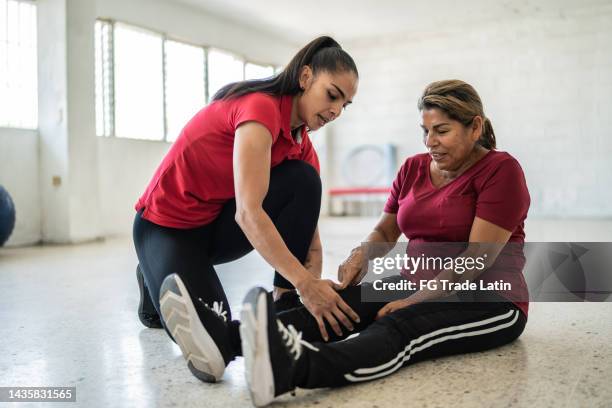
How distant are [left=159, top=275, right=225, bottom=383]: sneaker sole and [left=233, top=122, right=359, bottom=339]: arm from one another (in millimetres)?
209

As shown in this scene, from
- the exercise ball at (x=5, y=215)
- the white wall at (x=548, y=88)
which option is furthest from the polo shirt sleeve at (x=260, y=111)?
the white wall at (x=548, y=88)

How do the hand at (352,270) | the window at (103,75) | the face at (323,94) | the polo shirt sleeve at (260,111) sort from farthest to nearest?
the window at (103,75) < the hand at (352,270) < the face at (323,94) < the polo shirt sleeve at (260,111)

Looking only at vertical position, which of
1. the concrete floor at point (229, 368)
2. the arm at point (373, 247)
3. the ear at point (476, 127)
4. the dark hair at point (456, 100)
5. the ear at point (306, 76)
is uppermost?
the ear at point (306, 76)

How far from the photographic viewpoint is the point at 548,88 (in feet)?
26.3

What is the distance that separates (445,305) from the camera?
4.77 ft

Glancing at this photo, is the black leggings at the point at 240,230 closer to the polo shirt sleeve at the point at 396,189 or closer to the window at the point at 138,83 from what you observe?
the polo shirt sleeve at the point at 396,189

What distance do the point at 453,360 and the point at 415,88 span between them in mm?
8088

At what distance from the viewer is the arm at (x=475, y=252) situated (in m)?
1.43

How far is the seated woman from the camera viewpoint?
1250 millimetres

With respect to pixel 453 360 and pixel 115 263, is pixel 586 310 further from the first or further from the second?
pixel 115 263

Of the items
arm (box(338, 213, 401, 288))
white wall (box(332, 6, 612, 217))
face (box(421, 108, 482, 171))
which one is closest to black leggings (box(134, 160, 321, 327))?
arm (box(338, 213, 401, 288))

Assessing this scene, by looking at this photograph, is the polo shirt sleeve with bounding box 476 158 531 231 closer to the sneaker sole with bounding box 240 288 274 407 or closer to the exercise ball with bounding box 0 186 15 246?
the sneaker sole with bounding box 240 288 274 407

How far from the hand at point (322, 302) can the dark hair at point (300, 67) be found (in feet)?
1.83

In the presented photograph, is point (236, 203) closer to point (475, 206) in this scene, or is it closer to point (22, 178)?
point (475, 206)
